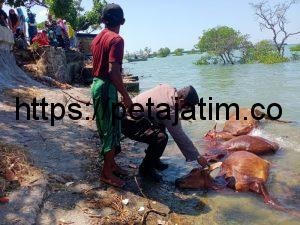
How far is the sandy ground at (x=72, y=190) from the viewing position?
3.35 m

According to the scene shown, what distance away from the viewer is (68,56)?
13547mm

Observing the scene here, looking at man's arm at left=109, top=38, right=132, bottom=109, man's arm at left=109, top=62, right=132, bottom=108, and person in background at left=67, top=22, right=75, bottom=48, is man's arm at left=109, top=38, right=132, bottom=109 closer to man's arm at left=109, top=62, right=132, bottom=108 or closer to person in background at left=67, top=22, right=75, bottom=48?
man's arm at left=109, top=62, right=132, bottom=108

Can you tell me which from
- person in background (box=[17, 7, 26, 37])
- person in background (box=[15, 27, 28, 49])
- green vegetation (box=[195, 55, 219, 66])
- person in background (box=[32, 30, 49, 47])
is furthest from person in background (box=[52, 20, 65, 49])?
green vegetation (box=[195, 55, 219, 66])

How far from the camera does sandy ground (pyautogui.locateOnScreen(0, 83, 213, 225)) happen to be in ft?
11.0

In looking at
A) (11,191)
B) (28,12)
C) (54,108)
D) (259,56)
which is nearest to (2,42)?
(54,108)

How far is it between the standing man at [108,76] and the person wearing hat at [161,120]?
0.95ft

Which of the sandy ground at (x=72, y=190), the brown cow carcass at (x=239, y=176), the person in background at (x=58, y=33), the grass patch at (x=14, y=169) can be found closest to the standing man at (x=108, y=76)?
the sandy ground at (x=72, y=190)

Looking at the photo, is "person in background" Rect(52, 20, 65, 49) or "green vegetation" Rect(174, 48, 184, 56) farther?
"green vegetation" Rect(174, 48, 184, 56)

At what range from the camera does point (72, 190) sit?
12.6 ft

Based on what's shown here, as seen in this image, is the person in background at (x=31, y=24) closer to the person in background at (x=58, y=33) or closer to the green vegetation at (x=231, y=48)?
the person in background at (x=58, y=33)

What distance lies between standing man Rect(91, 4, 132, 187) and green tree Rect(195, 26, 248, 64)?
39.4 metres

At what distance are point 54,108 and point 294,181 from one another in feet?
13.9

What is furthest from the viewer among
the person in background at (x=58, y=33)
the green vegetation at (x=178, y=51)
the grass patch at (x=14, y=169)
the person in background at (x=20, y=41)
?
the green vegetation at (x=178, y=51)

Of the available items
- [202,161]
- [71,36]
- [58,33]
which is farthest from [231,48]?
[202,161]
